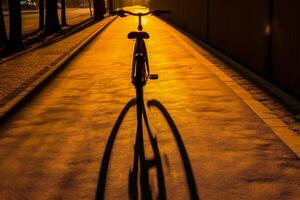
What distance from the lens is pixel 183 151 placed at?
6.33 m

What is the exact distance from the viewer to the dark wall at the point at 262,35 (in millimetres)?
9227

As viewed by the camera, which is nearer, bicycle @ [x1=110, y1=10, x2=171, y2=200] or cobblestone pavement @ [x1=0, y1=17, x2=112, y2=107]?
bicycle @ [x1=110, y1=10, x2=171, y2=200]

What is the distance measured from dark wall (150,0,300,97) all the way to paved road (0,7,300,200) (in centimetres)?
96

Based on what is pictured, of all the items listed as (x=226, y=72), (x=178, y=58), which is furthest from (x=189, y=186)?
(x=178, y=58)

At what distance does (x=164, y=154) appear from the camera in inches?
245

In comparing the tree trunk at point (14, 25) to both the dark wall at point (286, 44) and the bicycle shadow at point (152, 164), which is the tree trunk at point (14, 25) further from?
the bicycle shadow at point (152, 164)

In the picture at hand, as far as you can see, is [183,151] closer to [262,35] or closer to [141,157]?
[141,157]

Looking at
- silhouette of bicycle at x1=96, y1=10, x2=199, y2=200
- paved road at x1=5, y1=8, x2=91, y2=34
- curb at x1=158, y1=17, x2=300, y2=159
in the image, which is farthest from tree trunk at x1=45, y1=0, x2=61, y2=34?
silhouette of bicycle at x1=96, y1=10, x2=199, y2=200

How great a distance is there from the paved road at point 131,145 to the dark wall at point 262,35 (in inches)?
37.9

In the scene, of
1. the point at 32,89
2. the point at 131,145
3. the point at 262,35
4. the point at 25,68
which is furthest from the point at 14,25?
the point at 131,145

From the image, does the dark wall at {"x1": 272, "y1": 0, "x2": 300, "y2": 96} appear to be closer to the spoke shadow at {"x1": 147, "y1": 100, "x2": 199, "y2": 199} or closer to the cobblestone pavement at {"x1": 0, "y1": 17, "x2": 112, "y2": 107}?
the spoke shadow at {"x1": 147, "y1": 100, "x2": 199, "y2": 199}

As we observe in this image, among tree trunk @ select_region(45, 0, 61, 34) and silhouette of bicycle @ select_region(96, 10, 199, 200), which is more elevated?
tree trunk @ select_region(45, 0, 61, 34)

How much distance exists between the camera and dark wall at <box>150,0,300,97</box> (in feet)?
30.3

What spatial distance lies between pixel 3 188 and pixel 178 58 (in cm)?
1126
